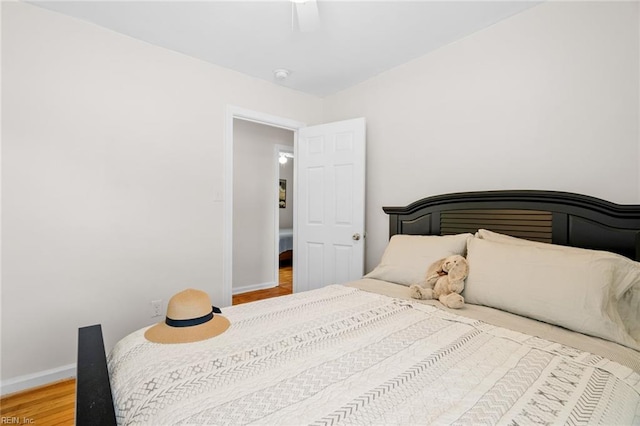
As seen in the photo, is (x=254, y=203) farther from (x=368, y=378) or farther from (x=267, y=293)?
(x=368, y=378)

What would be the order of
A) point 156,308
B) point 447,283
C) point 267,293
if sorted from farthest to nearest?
1. point 267,293
2. point 156,308
3. point 447,283

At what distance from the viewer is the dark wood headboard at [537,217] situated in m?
1.59

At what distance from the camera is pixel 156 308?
252 cm

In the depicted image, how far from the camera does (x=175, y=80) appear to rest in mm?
2600

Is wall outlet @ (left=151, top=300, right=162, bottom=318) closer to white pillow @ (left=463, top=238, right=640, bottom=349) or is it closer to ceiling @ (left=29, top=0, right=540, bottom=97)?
ceiling @ (left=29, top=0, right=540, bottom=97)

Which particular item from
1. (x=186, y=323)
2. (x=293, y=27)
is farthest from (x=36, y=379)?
(x=293, y=27)

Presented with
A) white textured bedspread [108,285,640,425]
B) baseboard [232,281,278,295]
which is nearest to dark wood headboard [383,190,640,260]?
white textured bedspread [108,285,640,425]

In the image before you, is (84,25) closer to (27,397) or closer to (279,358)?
(27,397)

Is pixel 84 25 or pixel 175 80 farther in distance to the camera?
pixel 175 80

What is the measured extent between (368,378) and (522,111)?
2043 millimetres

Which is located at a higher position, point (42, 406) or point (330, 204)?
point (330, 204)

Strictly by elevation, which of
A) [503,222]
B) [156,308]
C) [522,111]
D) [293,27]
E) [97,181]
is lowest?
[156,308]

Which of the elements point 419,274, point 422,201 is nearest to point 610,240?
point 419,274

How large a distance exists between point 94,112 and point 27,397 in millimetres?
1918
